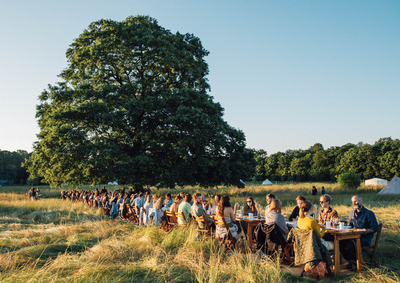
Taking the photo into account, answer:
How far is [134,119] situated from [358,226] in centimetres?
1491

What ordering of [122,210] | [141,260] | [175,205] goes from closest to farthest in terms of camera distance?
[141,260]
[175,205]
[122,210]

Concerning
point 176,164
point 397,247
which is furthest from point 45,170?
point 397,247

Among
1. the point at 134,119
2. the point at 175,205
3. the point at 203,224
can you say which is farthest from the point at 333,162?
the point at 203,224

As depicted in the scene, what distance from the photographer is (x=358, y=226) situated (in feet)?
21.7

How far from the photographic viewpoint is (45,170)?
1836cm

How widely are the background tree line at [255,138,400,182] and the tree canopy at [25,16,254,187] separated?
156 ft

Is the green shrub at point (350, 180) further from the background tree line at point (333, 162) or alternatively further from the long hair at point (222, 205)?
the long hair at point (222, 205)

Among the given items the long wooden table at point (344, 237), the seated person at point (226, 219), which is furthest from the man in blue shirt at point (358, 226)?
the seated person at point (226, 219)

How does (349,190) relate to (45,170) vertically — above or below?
below

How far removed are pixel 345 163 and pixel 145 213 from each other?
75707 mm

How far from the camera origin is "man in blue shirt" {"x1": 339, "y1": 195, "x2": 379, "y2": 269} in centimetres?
632

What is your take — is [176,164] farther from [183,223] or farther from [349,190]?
[349,190]

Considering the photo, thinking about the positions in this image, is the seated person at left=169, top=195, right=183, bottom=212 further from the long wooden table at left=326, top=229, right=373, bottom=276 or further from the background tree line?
the background tree line

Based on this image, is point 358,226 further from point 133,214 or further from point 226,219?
point 133,214
